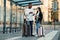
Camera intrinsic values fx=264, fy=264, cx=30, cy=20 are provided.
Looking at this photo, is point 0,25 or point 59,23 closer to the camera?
point 0,25

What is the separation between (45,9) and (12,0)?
33.4 m

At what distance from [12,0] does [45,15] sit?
33.0 metres

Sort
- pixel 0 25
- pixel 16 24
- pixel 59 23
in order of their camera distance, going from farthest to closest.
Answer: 1. pixel 59 23
2. pixel 16 24
3. pixel 0 25

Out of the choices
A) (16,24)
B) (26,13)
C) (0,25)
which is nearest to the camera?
(26,13)

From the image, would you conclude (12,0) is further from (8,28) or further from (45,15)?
(45,15)

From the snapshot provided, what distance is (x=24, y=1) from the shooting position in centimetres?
2159

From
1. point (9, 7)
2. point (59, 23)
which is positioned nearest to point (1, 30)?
point (9, 7)

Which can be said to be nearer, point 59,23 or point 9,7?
point 9,7

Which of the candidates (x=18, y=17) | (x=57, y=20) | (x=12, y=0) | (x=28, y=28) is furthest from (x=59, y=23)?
(x=28, y=28)

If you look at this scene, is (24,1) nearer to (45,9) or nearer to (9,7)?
(9,7)

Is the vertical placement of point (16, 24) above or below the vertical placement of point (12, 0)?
below

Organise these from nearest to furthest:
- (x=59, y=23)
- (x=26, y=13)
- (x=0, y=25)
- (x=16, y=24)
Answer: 1. (x=26, y=13)
2. (x=0, y=25)
3. (x=16, y=24)
4. (x=59, y=23)

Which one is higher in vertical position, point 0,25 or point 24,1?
point 24,1

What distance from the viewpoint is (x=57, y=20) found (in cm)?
5384
